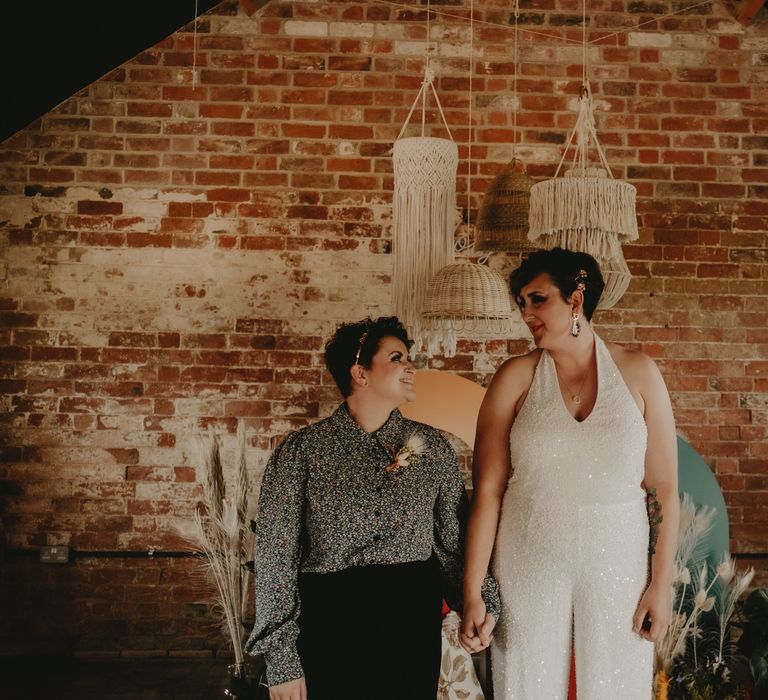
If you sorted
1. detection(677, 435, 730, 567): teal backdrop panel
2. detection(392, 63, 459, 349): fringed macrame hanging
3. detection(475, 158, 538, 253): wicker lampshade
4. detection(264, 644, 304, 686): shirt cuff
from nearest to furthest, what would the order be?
detection(264, 644, 304, 686): shirt cuff → detection(392, 63, 459, 349): fringed macrame hanging → detection(475, 158, 538, 253): wicker lampshade → detection(677, 435, 730, 567): teal backdrop panel

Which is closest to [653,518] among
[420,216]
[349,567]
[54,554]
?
[349,567]

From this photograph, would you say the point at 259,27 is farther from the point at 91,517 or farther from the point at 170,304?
the point at 91,517

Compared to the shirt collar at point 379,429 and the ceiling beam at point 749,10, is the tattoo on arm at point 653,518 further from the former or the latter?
the ceiling beam at point 749,10

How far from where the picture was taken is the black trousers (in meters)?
1.72

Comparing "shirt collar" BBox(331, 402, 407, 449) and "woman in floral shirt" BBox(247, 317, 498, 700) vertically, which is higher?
"shirt collar" BBox(331, 402, 407, 449)

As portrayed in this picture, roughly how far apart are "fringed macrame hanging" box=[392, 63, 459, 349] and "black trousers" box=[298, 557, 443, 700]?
1223mm

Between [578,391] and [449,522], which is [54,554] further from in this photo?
[578,391]

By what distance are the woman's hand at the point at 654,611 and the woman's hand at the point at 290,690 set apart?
32.0 inches

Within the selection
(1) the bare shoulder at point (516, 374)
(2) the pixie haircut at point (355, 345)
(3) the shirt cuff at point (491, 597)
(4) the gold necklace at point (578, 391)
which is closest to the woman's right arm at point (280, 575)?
(2) the pixie haircut at point (355, 345)

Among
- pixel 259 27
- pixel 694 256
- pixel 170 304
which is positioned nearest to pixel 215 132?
pixel 259 27

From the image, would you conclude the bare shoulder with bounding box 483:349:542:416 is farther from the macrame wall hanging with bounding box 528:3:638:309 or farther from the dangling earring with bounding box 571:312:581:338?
the macrame wall hanging with bounding box 528:3:638:309

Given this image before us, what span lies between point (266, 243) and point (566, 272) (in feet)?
6.38

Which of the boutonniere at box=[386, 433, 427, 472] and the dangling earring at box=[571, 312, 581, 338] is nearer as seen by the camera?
the boutonniere at box=[386, 433, 427, 472]

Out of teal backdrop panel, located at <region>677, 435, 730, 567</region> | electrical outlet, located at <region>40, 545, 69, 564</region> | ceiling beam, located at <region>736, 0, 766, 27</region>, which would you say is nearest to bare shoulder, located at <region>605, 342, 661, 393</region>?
teal backdrop panel, located at <region>677, 435, 730, 567</region>
